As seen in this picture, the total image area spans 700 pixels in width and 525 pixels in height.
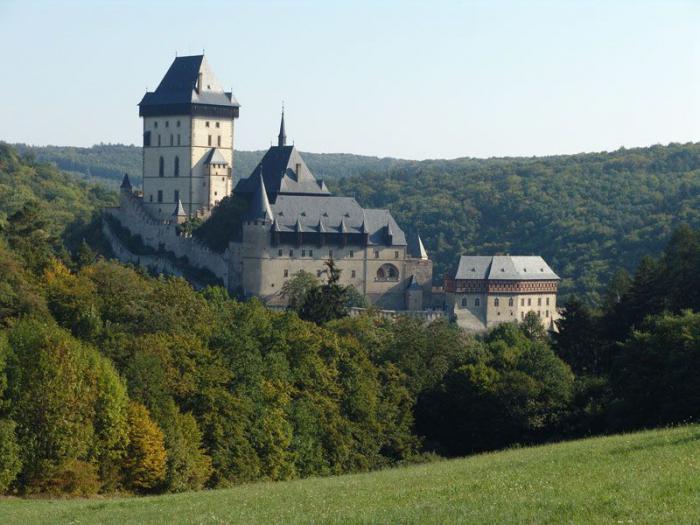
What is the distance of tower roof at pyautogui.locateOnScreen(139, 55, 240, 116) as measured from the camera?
373 ft

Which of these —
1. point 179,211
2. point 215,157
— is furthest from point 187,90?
point 179,211

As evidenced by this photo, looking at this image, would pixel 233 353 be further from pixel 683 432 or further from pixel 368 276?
pixel 368 276

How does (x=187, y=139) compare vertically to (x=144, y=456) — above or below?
above

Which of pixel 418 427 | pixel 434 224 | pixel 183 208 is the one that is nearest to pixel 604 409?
pixel 418 427

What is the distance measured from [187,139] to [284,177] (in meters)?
9.36

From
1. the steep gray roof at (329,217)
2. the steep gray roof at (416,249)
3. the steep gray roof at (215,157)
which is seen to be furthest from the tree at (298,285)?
the steep gray roof at (215,157)

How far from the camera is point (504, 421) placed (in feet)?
176

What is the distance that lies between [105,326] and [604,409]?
15.8 metres

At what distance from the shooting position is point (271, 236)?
100875mm

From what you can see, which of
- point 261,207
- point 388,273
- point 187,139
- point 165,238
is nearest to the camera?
point 261,207

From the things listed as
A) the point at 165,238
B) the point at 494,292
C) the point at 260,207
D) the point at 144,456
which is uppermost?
the point at 260,207

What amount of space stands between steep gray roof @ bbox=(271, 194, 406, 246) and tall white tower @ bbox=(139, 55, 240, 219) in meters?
9.75

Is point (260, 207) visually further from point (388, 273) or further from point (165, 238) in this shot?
point (388, 273)

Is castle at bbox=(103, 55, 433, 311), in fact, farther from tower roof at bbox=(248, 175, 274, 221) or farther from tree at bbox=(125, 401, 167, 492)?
tree at bbox=(125, 401, 167, 492)
